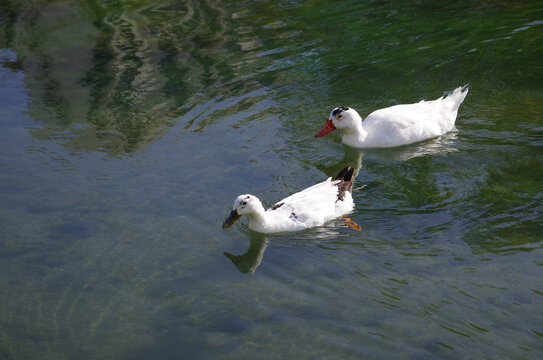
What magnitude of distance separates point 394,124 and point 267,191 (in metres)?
2.64

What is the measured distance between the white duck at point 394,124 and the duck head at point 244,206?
10.1 ft

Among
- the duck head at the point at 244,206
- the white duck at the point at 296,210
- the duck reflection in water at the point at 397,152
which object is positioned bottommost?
the duck reflection in water at the point at 397,152

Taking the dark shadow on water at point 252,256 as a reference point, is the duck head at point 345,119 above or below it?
above

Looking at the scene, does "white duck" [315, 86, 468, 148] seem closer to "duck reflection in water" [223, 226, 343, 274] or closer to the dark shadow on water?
"duck reflection in water" [223, 226, 343, 274]

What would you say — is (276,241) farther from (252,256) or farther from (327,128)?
(327,128)

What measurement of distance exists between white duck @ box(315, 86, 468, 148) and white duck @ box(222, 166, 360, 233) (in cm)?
212

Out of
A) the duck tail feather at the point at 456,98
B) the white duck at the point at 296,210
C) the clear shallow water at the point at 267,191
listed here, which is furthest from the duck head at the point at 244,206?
the duck tail feather at the point at 456,98

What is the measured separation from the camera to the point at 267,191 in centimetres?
916

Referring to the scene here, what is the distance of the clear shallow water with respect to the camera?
650 cm

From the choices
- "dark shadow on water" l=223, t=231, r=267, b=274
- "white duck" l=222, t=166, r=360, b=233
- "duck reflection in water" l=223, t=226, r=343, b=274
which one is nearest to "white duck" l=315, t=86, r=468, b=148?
"white duck" l=222, t=166, r=360, b=233

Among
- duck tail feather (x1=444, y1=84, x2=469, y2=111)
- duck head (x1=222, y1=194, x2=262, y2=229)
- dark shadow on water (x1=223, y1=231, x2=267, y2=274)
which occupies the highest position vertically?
duck tail feather (x1=444, y1=84, x2=469, y2=111)

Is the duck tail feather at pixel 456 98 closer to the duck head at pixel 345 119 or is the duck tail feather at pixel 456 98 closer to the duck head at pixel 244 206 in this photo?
the duck head at pixel 345 119

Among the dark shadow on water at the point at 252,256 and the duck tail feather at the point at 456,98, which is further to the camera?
the duck tail feather at the point at 456,98

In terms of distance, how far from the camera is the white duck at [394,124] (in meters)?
10.3
